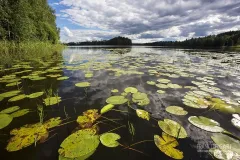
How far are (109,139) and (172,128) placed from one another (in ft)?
2.48

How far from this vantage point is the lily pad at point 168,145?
116cm

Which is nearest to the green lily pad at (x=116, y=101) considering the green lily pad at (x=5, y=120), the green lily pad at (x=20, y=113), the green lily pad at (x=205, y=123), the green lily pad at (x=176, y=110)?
the green lily pad at (x=176, y=110)

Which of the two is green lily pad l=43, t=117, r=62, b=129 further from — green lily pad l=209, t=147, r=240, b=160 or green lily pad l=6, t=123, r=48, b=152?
green lily pad l=209, t=147, r=240, b=160

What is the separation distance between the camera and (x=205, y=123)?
1.63 metres

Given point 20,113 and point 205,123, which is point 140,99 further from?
point 20,113

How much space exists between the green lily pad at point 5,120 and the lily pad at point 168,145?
5.67ft

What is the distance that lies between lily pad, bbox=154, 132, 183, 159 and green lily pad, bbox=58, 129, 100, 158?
611 millimetres

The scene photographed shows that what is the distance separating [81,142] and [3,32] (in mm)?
10578

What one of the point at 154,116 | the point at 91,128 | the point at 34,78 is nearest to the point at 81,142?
the point at 91,128

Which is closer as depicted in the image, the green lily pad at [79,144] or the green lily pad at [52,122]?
the green lily pad at [79,144]

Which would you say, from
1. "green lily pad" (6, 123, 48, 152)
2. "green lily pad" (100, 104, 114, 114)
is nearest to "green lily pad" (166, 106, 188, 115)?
"green lily pad" (100, 104, 114, 114)

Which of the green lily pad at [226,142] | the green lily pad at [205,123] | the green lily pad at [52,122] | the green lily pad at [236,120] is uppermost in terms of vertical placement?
the green lily pad at [52,122]

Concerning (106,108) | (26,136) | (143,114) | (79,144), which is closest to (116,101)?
(106,108)

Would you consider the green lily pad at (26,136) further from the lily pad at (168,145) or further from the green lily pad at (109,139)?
the lily pad at (168,145)
